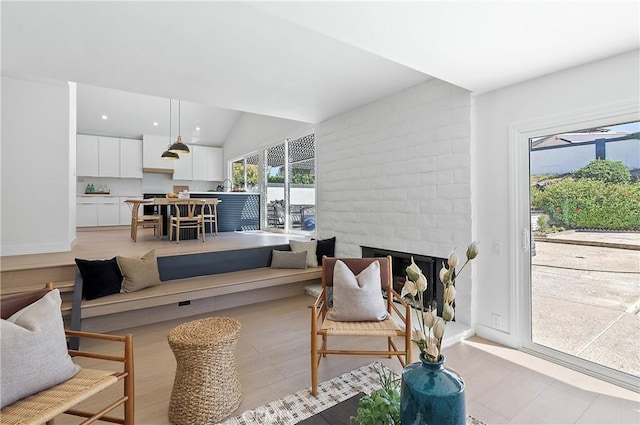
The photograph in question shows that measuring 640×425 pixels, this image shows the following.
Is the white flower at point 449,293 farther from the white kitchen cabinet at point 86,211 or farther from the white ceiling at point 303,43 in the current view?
the white kitchen cabinet at point 86,211

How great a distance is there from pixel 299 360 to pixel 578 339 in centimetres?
223

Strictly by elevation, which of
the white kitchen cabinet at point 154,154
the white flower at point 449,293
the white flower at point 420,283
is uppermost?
the white kitchen cabinet at point 154,154

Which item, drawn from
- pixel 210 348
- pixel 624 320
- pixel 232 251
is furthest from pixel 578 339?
pixel 232 251

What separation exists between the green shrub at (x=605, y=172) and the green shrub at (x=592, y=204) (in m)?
0.03

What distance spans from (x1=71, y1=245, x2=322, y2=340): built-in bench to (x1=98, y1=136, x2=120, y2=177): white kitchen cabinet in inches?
234

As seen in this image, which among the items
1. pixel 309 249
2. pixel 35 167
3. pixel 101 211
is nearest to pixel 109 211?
pixel 101 211

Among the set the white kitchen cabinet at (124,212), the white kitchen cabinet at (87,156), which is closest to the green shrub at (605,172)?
the white kitchen cabinet at (124,212)

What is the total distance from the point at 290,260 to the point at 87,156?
683cm

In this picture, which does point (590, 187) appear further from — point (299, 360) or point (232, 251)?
point (232, 251)

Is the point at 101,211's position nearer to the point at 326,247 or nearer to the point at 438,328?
the point at 326,247

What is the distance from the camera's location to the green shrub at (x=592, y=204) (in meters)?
2.20

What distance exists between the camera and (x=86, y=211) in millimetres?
7695

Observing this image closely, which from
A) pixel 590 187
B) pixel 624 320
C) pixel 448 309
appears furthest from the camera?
pixel 590 187

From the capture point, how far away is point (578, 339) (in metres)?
2.42
